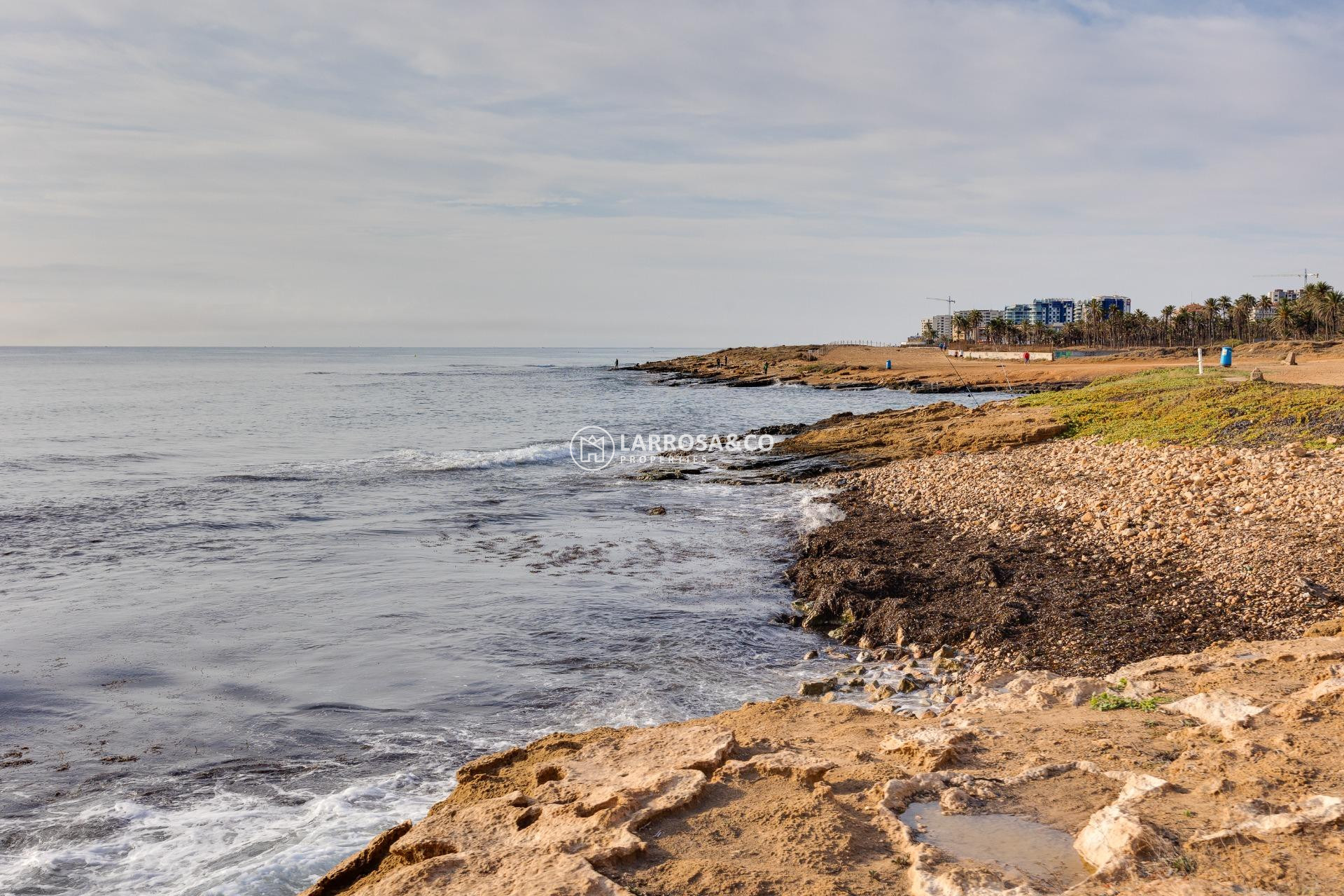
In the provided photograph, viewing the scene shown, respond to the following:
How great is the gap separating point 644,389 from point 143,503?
58.3 meters

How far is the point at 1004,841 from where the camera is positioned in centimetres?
489

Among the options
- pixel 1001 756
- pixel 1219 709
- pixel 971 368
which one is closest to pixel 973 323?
pixel 971 368

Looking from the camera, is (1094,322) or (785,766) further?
(1094,322)

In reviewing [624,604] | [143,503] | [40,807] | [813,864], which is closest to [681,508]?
[624,604]

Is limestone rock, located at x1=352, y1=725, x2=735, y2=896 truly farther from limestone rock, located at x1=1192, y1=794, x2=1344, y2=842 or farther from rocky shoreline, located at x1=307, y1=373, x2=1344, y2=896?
limestone rock, located at x1=1192, y1=794, x2=1344, y2=842

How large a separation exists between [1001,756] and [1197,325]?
421ft

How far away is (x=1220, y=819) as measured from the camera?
480 centimetres

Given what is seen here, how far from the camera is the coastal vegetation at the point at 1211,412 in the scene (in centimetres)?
1662

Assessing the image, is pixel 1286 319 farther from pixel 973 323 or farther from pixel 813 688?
pixel 813 688

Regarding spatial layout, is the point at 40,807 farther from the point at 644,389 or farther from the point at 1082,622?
the point at 644,389

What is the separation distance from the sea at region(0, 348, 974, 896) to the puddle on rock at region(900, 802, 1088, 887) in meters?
3.95

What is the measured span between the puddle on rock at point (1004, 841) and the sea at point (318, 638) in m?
3.95

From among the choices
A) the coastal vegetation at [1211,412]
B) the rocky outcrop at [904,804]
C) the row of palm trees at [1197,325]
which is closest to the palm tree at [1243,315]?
the row of palm trees at [1197,325]

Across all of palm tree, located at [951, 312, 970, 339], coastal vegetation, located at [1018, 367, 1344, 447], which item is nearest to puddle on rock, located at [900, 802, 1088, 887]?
coastal vegetation, located at [1018, 367, 1344, 447]
